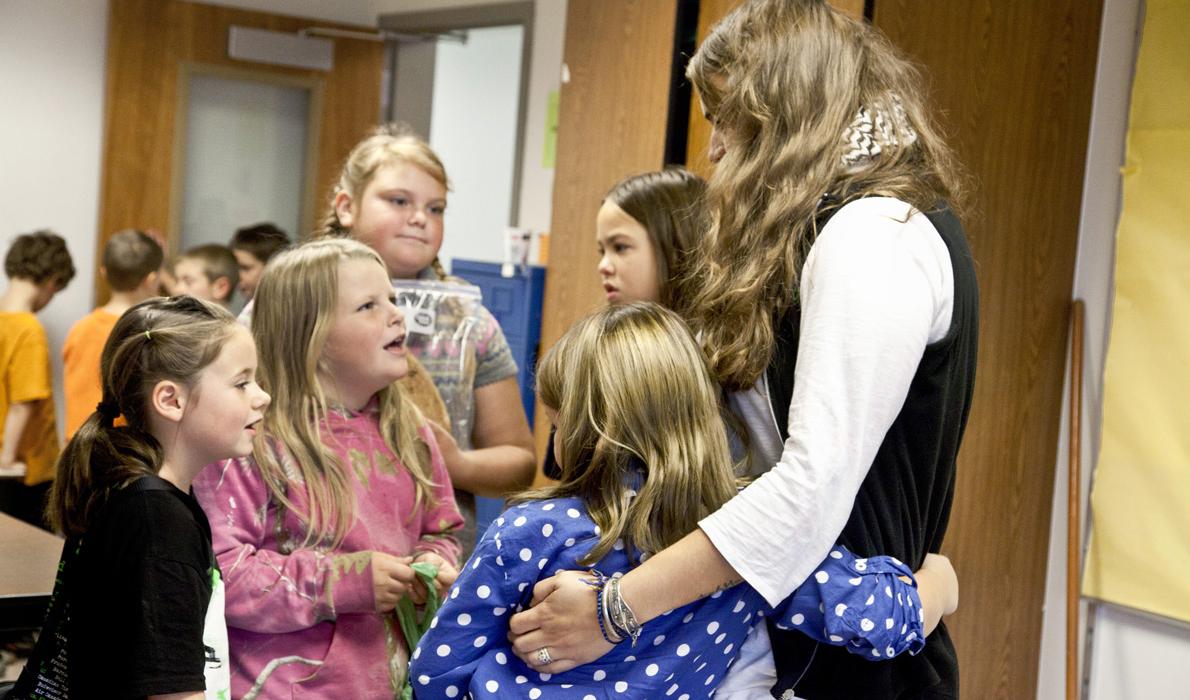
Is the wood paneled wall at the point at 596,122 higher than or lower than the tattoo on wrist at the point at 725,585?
higher

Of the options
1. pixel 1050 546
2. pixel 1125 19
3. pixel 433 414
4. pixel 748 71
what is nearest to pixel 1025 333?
pixel 1050 546

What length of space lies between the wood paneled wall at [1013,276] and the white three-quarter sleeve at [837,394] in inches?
60.7

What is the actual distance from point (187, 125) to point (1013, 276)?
13.7ft

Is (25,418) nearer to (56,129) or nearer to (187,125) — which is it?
(56,129)

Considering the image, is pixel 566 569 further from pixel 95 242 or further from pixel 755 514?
pixel 95 242

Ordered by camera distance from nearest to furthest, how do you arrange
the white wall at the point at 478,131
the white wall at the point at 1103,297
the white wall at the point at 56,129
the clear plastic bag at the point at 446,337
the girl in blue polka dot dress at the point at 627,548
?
the girl in blue polka dot dress at the point at 627,548
the clear plastic bag at the point at 446,337
the white wall at the point at 1103,297
the white wall at the point at 56,129
the white wall at the point at 478,131

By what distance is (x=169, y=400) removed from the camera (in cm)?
158

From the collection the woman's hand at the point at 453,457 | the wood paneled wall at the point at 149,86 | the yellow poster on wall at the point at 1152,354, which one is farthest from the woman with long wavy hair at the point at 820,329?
the wood paneled wall at the point at 149,86

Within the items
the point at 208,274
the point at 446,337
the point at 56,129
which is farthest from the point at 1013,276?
the point at 56,129

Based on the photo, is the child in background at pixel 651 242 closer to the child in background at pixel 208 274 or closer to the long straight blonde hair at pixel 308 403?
the long straight blonde hair at pixel 308 403

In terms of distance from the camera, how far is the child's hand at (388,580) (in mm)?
1711

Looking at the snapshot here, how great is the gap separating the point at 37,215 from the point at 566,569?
485 cm

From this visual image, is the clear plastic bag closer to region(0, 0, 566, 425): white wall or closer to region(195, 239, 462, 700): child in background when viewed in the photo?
region(195, 239, 462, 700): child in background

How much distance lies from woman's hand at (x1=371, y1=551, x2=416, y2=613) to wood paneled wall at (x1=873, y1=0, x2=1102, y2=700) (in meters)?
1.54
